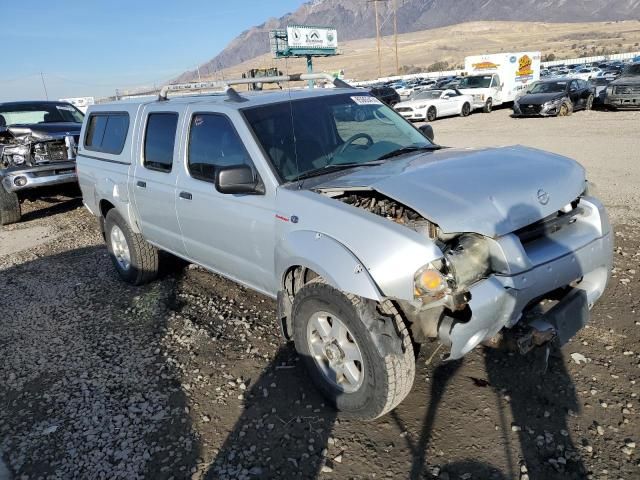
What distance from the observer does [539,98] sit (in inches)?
806

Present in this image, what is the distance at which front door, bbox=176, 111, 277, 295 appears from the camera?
3656 mm

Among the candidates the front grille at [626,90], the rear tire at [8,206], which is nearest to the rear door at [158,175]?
the rear tire at [8,206]

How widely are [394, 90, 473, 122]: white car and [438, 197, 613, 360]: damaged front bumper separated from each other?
19.8 m

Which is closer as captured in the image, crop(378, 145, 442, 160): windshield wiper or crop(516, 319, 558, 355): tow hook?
crop(516, 319, 558, 355): tow hook

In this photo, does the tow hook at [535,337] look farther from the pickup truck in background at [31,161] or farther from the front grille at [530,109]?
the front grille at [530,109]

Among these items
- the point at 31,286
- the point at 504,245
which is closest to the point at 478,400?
the point at 504,245

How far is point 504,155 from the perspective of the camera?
3.57 metres

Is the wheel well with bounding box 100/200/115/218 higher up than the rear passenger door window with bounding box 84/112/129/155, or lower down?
lower down

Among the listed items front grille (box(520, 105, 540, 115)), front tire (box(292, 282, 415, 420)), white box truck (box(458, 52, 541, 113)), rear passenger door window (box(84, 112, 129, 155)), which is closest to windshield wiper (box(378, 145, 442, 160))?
front tire (box(292, 282, 415, 420))

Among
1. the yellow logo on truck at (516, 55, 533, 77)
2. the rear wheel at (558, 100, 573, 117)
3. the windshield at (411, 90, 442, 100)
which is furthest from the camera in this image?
the yellow logo on truck at (516, 55, 533, 77)

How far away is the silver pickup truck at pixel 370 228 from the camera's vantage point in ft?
9.11

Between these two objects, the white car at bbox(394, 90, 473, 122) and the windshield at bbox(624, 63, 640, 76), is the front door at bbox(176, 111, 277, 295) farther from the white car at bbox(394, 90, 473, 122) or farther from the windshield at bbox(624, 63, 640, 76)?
the windshield at bbox(624, 63, 640, 76)

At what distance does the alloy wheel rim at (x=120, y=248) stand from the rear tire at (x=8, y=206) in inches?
173

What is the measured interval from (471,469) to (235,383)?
1716 millimetres
